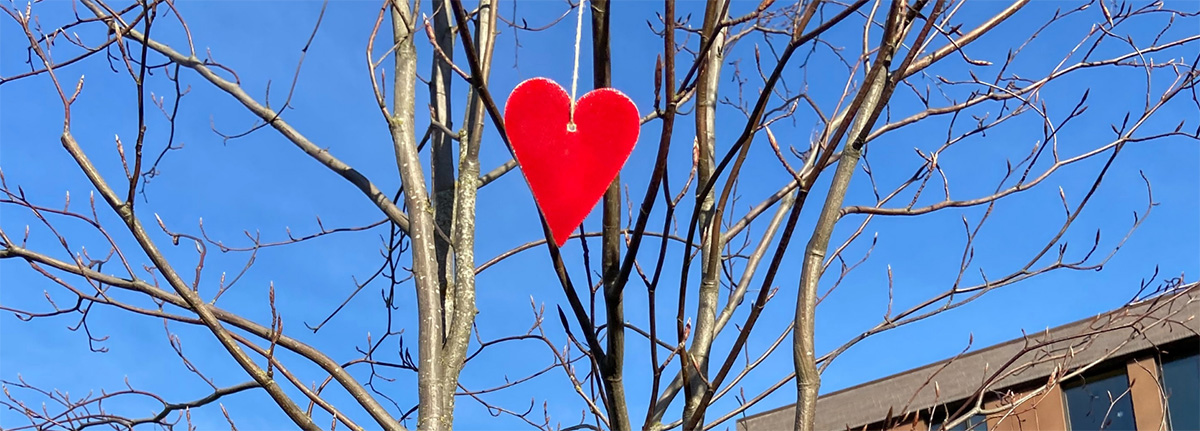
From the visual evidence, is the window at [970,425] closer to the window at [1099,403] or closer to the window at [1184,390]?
the window at [1099,403]

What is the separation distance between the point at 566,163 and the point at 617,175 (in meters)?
0.08

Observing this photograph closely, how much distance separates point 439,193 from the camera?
2.29 m

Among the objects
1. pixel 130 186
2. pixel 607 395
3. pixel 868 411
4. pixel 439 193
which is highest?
pixel 868 411

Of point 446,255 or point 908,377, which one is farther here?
point 908,377

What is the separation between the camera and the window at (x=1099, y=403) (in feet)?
30.9

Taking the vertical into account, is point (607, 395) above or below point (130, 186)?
below

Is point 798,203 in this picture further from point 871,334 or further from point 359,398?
point 359,398

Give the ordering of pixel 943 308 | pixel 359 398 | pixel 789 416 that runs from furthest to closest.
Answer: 1. pixel 789 416
2. pixel 943 308
3. pixel 359 398

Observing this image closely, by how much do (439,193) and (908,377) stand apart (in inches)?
388

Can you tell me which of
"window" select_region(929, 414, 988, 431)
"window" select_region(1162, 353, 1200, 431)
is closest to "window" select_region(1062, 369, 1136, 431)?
"window" select_region(1162, 353, 1200, 431)

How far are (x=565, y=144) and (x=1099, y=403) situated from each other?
10379 mm

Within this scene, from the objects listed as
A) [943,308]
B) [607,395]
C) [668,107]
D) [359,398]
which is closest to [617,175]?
[668,107]

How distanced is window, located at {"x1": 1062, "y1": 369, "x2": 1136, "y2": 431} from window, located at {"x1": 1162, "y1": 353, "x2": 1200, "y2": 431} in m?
0.37

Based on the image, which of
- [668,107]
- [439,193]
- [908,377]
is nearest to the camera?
[668,107]
